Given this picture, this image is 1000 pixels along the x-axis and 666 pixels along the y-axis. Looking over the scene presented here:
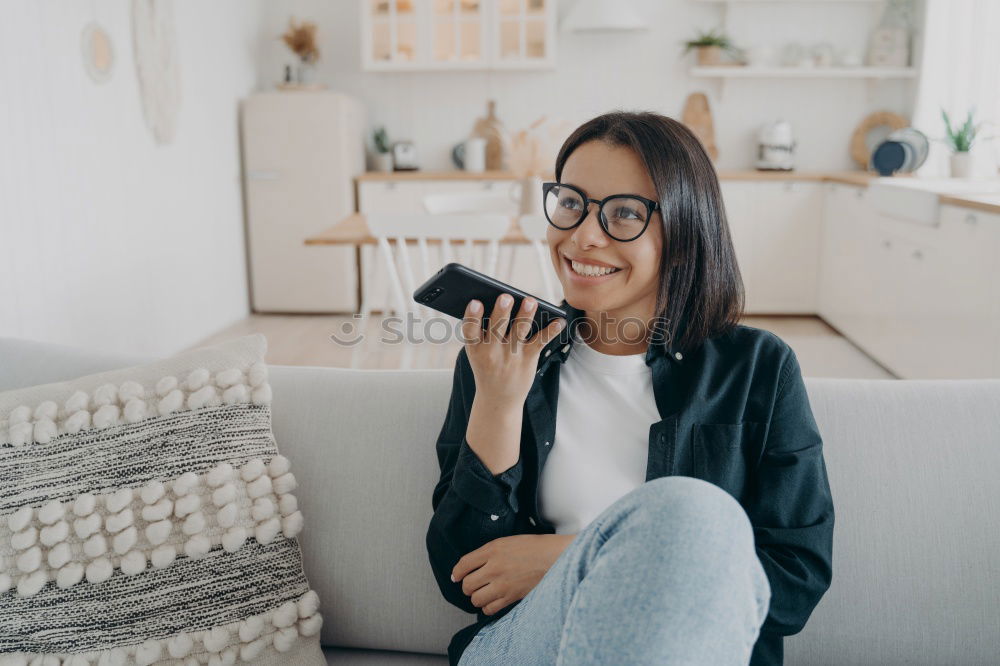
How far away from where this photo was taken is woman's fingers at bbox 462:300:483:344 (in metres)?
0.94

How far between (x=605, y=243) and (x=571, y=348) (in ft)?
0.59

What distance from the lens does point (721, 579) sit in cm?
70

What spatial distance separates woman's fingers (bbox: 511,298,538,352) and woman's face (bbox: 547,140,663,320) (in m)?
0.13

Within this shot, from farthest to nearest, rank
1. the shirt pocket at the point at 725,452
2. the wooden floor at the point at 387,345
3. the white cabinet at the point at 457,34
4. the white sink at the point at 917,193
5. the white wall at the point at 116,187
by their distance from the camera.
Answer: the white cabinet at the point at 457,34, the wooden floor at the point at 387,345, the white sink at the point at 917,193, the white wall at the point at 116,187, the shirt pocket at the point at 725,452

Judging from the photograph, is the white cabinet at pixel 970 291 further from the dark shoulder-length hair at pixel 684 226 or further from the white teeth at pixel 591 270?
the white teeth at pixel 591 270

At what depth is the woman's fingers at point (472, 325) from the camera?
938mm

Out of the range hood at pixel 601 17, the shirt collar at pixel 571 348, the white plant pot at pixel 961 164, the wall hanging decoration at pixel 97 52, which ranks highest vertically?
the range hood at pixel 601 17

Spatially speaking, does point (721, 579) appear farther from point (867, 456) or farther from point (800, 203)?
point (800, 203)

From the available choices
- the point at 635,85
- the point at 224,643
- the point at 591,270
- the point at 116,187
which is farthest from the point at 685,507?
the point at 635,85

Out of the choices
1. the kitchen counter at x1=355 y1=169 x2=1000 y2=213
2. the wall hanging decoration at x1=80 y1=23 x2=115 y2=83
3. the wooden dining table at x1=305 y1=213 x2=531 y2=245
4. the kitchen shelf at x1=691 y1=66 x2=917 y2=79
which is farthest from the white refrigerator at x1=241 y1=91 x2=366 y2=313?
the kitchen shelf at x1=691 y1=66 x2=917 y2=79

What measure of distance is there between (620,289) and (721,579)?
1.42 feet

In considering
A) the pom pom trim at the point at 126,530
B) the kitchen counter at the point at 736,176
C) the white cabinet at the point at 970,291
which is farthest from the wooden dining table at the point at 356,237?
the pom pom trim at the point at 126,530

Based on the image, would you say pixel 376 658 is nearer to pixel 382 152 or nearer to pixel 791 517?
pixel 791 517

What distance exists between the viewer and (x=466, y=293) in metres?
0.94
